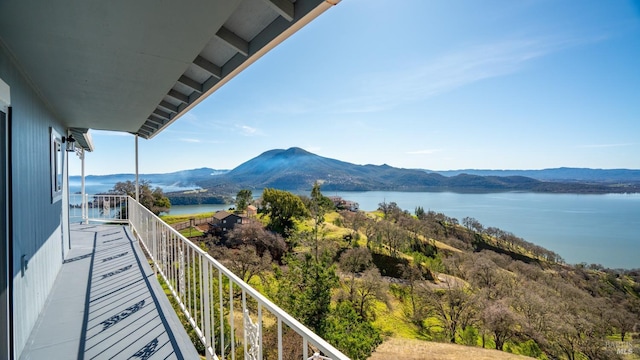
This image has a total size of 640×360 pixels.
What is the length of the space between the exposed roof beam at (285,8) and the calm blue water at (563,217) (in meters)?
37.5

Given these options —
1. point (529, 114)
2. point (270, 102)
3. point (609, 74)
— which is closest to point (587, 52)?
point (609, 74)

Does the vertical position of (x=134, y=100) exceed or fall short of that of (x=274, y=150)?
it falls short

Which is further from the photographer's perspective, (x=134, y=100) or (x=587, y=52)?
(x=587, y=52)

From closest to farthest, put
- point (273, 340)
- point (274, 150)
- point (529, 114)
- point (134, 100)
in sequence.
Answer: point (134, 100) < point (273, 340) < point (529, 114) < point (274, 150)

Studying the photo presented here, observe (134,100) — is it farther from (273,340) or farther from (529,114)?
(529,114)

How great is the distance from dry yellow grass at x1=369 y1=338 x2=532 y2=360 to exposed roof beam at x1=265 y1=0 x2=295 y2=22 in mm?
19536

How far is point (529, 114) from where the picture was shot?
1586 inches

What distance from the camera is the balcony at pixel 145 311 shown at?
147 cm

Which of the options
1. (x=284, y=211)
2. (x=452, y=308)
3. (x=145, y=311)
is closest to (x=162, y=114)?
(x=145, y=311)

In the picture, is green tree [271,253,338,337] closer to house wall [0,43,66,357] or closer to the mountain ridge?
house wall [0,43,66,357]

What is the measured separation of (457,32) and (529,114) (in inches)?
1217

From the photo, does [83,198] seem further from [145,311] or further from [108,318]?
[145,311]

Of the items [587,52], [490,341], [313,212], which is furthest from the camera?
[313,212]

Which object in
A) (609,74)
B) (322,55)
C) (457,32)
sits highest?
(609,74)
